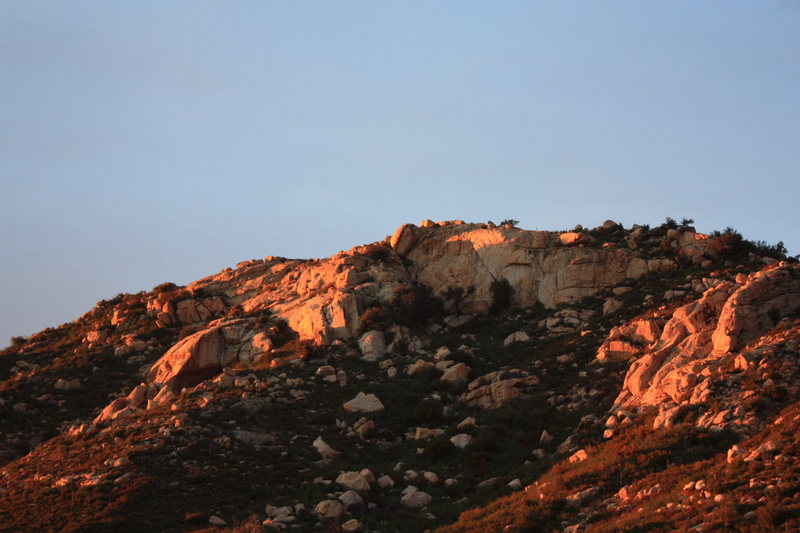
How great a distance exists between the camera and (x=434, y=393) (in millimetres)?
39000

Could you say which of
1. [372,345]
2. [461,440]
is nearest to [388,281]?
[372,345]

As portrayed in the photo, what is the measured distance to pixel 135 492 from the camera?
29781 mm

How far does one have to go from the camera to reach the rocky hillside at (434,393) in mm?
25031

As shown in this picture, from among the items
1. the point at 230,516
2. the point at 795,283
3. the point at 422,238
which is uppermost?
the point at 422,238

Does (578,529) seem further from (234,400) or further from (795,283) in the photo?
(234,400)

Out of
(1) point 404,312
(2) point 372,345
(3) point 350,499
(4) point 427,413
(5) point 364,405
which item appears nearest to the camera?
(3) point 350,499

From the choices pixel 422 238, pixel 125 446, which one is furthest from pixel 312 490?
pixel 422 238

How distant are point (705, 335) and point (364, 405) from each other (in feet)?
53.4

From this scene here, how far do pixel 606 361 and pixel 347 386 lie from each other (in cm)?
1344

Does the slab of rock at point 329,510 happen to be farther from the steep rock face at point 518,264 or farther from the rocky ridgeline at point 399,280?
the steep rock face at point 518,264

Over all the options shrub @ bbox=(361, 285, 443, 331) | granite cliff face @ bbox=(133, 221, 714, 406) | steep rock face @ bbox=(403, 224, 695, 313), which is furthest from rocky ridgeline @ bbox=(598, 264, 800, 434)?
shrub @ bbox=(361, 285, 443, 331)

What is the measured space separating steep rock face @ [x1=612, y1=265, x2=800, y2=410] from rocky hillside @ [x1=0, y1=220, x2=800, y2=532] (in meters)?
0.10

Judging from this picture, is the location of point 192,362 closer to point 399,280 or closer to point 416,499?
point 399,280

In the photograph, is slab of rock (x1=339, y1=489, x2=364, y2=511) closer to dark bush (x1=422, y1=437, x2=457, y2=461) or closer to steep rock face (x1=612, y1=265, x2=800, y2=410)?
dark bush (x1=422, y1=437, x2=457, y2=461)
